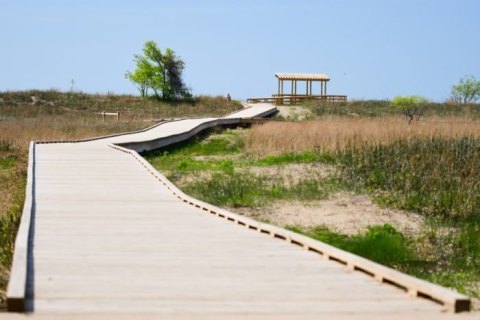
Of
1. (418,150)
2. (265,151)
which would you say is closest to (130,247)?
(418,150)

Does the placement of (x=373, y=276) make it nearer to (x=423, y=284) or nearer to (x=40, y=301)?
(x=423, y=284)

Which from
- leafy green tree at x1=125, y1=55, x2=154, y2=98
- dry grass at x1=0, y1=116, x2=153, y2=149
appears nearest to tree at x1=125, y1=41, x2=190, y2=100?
leafy green tree at x1=125, y1=55, x2=154, y2=98

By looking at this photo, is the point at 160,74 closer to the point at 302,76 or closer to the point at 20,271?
the point at 302,76

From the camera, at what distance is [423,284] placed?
501 centimetres

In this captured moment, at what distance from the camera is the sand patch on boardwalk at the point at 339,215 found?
10.2 meters

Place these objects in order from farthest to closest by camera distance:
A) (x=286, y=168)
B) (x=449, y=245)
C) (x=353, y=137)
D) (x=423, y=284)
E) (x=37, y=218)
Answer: (x=353, y=137), (x=286, y=168), (x=449, y=245), (x=37, y=218), (x=423, y=284)

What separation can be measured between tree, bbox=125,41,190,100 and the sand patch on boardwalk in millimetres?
39677

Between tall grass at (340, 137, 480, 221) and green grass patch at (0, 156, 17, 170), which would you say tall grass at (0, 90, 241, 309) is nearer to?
green grass patch at (0, 156, 17, 170)

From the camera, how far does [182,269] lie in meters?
5.83

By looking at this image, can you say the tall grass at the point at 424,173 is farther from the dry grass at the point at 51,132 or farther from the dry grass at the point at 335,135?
the dry grass at the point at 51,132

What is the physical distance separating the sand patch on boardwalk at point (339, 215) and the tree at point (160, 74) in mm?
39677

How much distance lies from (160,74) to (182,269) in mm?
46861

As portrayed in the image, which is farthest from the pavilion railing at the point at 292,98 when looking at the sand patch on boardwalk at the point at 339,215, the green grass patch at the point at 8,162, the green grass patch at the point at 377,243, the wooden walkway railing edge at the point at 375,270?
the wooden walkway railing edge at the point at 375,270

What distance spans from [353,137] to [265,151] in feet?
7.09
